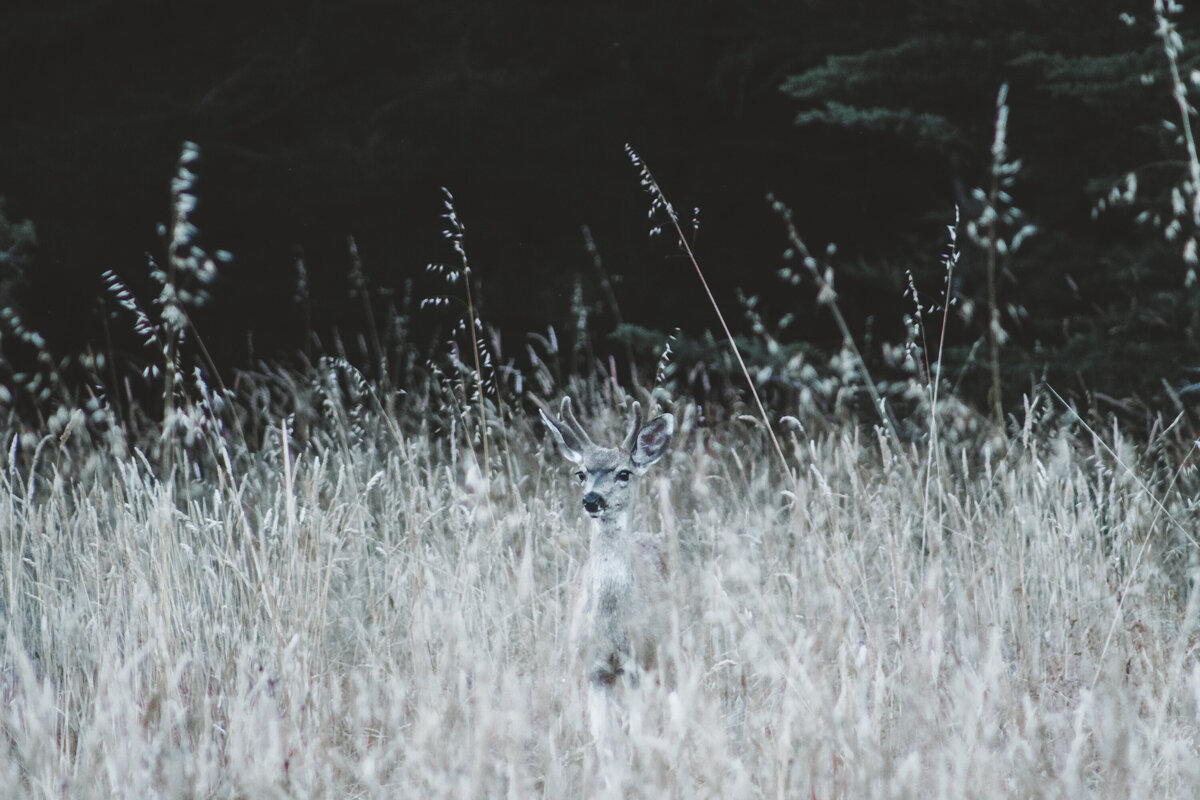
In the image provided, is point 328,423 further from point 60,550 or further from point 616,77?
point 616,77

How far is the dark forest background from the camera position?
8227mm

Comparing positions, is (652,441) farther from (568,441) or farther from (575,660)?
(575,660)

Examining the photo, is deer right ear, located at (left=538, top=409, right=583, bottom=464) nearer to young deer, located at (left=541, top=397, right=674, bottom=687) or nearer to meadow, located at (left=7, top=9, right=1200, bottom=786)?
young deer, located at (left=541, top=397, right=674, bottom=687)

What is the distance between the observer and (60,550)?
3.79m

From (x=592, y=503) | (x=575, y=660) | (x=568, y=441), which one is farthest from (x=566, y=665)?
(x=568, y=441)

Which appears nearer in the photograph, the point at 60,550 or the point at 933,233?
the point at 60,550

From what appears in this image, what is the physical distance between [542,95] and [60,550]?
607 centimetres

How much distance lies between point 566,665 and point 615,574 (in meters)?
0.27

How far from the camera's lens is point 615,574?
325cm

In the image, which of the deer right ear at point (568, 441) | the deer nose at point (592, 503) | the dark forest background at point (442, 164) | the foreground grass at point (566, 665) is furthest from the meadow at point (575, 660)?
the dark forest background at point (442, 164)

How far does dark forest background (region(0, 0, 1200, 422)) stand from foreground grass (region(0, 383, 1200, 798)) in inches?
163

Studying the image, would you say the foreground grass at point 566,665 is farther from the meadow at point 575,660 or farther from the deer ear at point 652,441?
the deer ear at point 652,441

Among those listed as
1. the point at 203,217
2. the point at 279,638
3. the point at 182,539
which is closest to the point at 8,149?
the point at 203,217

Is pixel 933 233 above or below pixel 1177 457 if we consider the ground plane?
above
